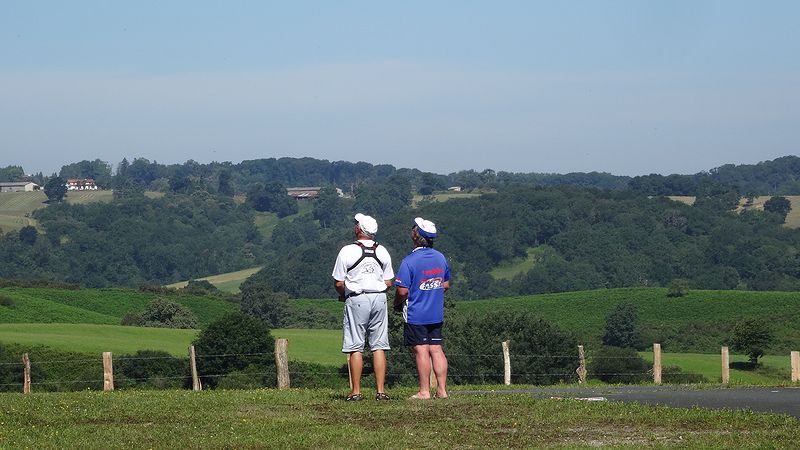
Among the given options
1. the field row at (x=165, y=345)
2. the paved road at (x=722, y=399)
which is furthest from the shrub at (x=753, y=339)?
the paved road at (x=722, y=399)

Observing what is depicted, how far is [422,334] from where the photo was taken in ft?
49.9

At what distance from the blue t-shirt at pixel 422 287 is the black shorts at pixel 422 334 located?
7 centimetres

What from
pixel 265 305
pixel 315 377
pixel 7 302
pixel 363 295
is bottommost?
pixel 265 305

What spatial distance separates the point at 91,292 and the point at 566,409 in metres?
124

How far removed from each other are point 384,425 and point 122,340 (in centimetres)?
7164

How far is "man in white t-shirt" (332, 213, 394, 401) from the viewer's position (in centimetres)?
1502

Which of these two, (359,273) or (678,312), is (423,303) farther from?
(678,312)

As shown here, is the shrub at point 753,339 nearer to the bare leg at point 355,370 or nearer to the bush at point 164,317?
the bush at point 164,317

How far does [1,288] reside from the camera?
11844 cm

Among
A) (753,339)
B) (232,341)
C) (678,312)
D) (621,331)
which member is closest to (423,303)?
(232,341)

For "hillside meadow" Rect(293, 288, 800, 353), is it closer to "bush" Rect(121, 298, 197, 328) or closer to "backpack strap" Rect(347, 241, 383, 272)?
"bush" Rect(121, 298, 197, 328)

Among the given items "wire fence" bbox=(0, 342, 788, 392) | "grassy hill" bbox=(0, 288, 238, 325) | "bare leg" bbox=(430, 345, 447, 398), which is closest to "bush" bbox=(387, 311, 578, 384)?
"wire fence" bbox=(0, 342, 788, 392)

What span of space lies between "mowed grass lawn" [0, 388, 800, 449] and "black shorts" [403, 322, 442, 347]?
0.80 m

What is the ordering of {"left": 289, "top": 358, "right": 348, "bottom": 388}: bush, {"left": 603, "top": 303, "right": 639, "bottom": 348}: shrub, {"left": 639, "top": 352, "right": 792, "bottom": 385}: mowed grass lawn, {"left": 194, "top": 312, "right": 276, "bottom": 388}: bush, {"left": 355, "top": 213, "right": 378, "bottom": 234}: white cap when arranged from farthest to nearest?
{"left": 603, "top": 303, "right": 639, "bottom": 348}: shrub, {"left": 639, "top": 352, "right": 792, "bottom": 385}: mowed grass lawn, {"left": 289, "top": 358, "right": 348, "bottom": 388}: bush, {"left": 194, "top": 312, "right": 276, "bottom": 388}: bush, {"left": 355, "top": 213, "right": 378, "bottom": 234}: white cap
